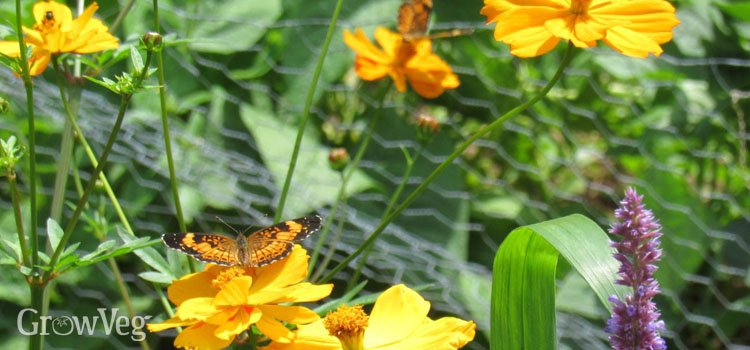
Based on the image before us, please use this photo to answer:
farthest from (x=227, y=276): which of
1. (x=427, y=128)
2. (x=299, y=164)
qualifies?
(x=299, y=164)

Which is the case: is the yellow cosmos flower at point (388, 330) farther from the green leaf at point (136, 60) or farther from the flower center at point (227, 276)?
the green leaf at point (136, 60)

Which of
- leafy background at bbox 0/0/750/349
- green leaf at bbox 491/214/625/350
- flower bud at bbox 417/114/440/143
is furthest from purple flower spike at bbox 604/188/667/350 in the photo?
Answer: leafy background at bbox 0/0/750/349

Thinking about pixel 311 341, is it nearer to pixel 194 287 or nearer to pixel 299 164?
pixel 194 287

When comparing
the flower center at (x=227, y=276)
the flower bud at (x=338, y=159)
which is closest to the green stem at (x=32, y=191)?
the flower center at (x=227, y=276)

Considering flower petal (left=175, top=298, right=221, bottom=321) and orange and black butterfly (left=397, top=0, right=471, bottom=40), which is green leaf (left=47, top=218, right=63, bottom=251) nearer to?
flower petal (left=175, top=298, right=221, bottom=321)

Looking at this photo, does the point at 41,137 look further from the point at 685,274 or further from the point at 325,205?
the point at 685,274

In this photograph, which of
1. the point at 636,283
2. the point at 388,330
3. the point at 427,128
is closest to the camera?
the point at 636,283
